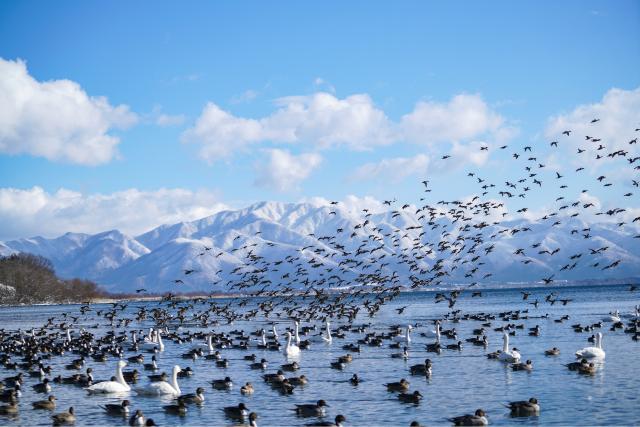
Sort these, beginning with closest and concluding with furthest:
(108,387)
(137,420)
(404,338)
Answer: (137,420)
(108,387)
(404,338)

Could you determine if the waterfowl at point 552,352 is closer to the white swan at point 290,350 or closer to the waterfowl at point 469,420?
the white swan at point 290,350

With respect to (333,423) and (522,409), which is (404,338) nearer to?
(522,409)

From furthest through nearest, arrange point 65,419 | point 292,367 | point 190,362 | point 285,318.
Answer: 1. point 285,318
2. point 190,362
3. point 292,367
4. point 65,419

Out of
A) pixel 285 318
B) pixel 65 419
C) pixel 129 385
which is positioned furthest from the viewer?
pixel 285 318

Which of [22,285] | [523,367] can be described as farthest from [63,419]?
[22,285]

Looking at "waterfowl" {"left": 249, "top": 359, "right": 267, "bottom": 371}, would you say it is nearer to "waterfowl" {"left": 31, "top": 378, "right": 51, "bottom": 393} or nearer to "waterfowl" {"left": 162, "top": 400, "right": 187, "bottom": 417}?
"waterfowl" {"left": 31, "top": 378, "right": 51, "bottom": 393}

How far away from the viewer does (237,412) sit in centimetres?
2567

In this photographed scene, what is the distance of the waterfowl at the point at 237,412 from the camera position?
83.6ft

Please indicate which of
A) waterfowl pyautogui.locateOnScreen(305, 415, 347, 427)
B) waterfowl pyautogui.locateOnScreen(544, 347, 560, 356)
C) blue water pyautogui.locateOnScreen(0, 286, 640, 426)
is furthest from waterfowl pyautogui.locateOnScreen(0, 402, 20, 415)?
Result: waterfowl pyautogui.locateOnScreen(544, 347, 560, 356)

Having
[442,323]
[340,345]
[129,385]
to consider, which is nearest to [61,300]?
[442,323]

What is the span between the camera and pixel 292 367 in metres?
37.7

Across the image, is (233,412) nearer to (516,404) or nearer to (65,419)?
(65,419)

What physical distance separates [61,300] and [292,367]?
177m

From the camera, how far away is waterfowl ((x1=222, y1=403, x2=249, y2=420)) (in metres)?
25.5
